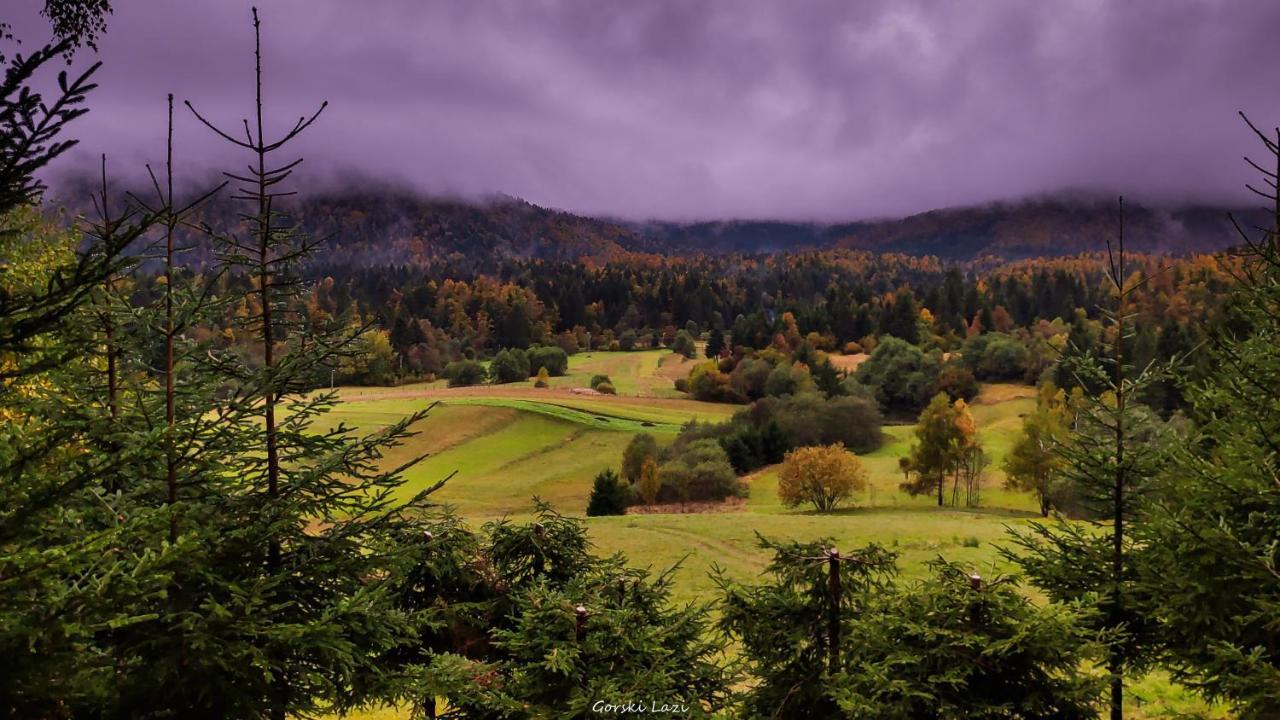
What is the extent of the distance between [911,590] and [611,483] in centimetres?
4264

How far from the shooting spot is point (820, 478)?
46938 mm

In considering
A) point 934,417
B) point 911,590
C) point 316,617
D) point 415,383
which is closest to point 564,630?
point 316,617

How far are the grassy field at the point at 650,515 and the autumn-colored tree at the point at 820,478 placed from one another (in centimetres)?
178

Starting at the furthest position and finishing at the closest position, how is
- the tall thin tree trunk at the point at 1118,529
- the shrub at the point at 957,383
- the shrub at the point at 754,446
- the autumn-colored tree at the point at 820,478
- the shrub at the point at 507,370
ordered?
1. the shrub at the point at 507,370
2. the shrub at the point at 957,383
3. the shrub at the point at 754,446
4. the autumn-colored tree at the point at 820,478
5. the tall thin tree trunk at the point at 1118,529

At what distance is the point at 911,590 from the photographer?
29.9 feet

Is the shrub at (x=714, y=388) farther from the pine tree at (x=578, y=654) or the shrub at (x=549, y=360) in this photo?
the pine tree at (x=578, y=654)

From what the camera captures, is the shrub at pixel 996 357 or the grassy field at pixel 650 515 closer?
the grassy field at pixel 650 515

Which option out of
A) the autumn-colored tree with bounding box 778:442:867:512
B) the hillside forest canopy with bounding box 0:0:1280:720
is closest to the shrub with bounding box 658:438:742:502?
the autumn-colored tree with bounding box 778:442:867:512

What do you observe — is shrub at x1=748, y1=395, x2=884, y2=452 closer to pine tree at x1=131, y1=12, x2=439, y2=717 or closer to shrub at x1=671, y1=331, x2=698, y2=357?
pine tree at x1=131, y1=12, x2=439, y2=717

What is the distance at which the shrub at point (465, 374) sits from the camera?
104 meters

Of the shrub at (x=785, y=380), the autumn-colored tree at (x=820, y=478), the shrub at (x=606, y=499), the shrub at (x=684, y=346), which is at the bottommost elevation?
the shrub at (x=606, y=499)

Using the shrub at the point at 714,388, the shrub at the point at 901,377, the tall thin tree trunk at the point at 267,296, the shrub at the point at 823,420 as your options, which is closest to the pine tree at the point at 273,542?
the tall thin tree trunk at the point at 267,296

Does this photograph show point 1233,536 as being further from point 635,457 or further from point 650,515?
point 635,457

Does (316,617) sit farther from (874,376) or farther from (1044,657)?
(874,376)
